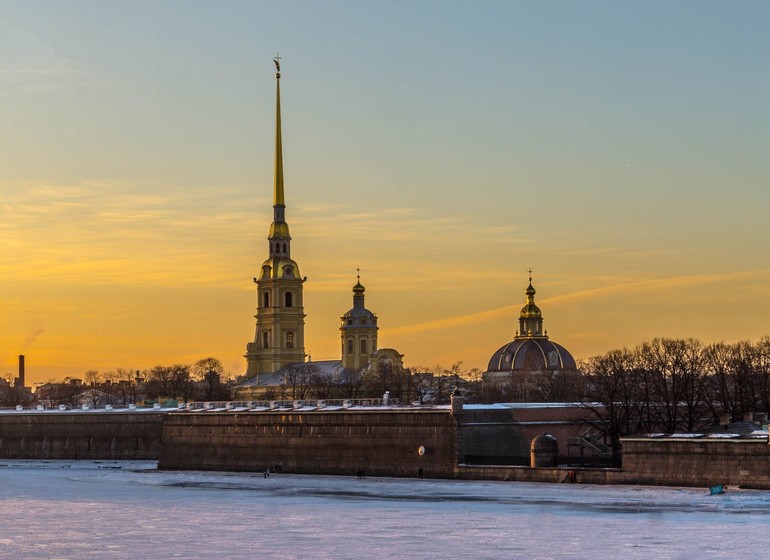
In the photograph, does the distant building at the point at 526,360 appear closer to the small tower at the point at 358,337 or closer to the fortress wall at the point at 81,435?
the small tower at the point at 358,337

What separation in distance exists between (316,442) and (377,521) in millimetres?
26314

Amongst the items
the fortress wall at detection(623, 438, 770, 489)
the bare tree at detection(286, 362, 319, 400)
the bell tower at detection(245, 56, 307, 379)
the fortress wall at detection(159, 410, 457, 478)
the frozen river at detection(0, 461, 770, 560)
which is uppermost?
the bell tower at detection(245, 56, 307, 379)

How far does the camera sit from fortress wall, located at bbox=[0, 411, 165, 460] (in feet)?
302

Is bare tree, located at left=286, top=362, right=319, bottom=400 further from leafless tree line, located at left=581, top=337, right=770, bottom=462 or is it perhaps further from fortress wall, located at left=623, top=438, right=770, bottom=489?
fortress wall, located at left=623, top=438, right=770, bottom=489

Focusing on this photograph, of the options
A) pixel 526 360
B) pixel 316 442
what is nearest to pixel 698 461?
pixel 316 442

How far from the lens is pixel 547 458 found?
65.9 m

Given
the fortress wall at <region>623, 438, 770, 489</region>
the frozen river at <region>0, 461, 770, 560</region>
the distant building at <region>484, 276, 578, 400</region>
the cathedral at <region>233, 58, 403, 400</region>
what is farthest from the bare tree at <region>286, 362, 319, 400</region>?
the fortress wall at <region>623, 438, 770, 489</region>

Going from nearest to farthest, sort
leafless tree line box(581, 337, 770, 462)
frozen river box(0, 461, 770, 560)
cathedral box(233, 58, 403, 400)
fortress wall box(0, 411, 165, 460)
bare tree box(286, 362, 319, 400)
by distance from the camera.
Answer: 1. frozen river box(0, 461, 770, 560)
2. leafless tree line box(581, 337, 770, 462)
3. fortress wall box(0, 411, 165, 460)
4. bare tree box(286, 362, 319, 400)
5. cathedral box(233, 58, 403, 400)

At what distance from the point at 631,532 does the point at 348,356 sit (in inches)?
4809

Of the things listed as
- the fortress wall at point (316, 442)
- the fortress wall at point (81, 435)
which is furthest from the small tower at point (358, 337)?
the fortress wall at point (316, 442)

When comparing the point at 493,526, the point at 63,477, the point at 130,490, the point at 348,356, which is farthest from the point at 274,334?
the point at 493,526

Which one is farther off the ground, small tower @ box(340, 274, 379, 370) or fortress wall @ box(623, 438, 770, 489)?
small tower @ box(340, 274, 379, 370)

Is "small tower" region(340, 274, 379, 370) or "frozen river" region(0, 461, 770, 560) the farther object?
"small tower" region(340, 274, 379, 370)

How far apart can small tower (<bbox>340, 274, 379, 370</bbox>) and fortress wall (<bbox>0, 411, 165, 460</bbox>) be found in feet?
223
